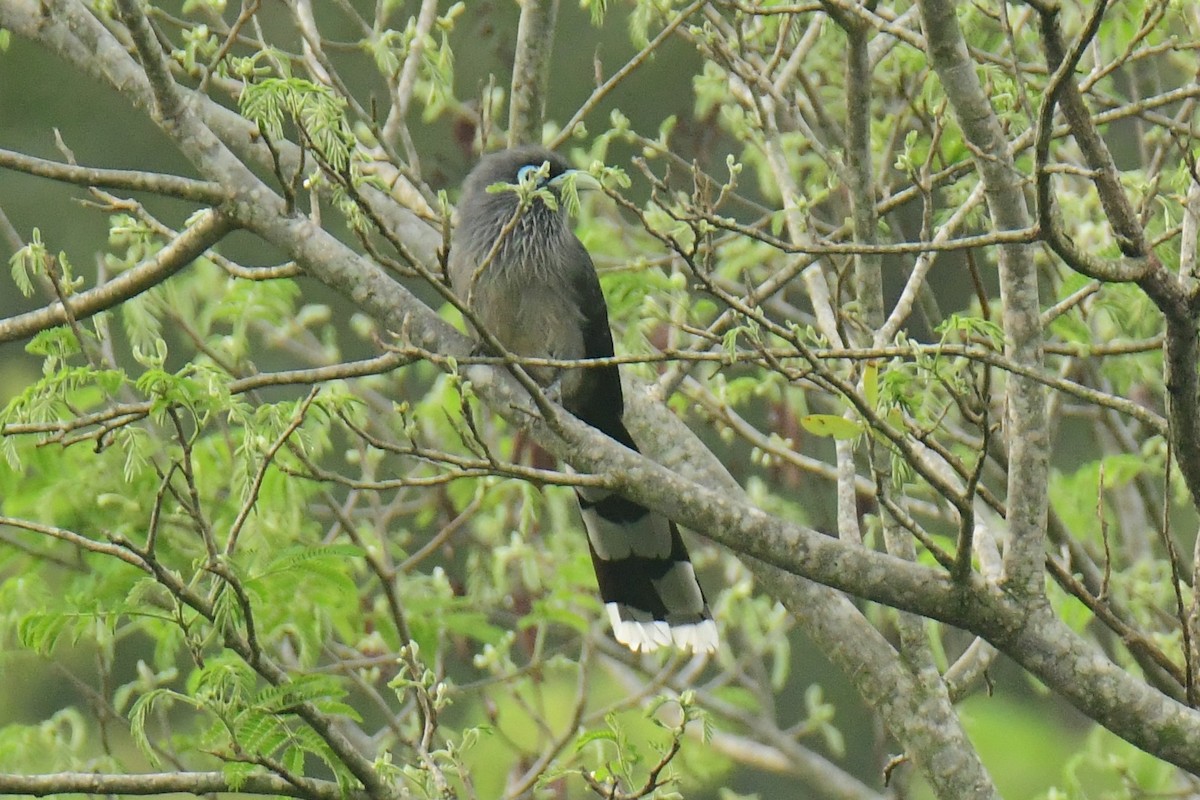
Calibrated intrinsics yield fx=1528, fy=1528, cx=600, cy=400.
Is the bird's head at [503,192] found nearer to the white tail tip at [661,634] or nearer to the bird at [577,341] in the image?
the bird at [577,341]

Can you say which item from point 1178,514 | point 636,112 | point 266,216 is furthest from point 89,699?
point 636,112

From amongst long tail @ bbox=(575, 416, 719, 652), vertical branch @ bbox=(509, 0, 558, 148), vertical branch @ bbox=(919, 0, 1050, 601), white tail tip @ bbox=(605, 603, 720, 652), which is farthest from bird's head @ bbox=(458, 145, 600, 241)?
vertical branch @ bbox=(919, 0, 1050, 601)

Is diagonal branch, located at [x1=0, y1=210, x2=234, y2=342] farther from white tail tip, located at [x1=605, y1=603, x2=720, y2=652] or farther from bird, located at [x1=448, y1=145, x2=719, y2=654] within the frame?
white tail tip, located at [x1=605, y1=603, x2=720, y2=652]

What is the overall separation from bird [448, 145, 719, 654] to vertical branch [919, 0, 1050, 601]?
158 cm

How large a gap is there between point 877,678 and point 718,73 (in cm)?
261

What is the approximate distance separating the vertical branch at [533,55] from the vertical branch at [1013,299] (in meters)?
1.76

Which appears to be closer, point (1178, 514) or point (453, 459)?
point (453, 459)

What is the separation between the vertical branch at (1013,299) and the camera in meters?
2.86

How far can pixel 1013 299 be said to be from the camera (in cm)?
308

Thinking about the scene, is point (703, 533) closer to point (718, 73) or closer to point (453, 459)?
point (453, 459)

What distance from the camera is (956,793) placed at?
3.53 meters

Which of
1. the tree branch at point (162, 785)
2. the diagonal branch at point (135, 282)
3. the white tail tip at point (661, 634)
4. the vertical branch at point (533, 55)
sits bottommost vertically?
the white tail tip at point (661, 634)

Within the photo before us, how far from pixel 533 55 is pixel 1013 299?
189 centimetres

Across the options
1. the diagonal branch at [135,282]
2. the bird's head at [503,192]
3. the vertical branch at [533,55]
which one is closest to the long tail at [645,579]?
the bird's head at [503,192]
